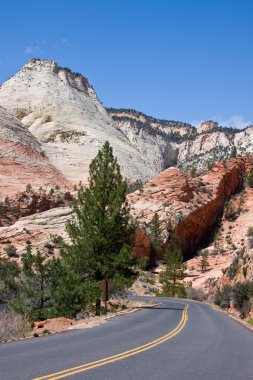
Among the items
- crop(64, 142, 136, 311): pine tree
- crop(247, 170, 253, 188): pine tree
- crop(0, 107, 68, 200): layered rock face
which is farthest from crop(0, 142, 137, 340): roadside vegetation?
crop(247, 170, 253, 188): pine tree

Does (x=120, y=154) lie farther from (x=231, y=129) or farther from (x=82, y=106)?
(x=231, y=129)

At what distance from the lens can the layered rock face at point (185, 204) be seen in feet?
207

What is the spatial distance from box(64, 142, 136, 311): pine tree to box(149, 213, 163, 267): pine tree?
33.1 metres

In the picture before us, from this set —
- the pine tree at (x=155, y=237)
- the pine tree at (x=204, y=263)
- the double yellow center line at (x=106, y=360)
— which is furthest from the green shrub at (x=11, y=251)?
the double yellow center line at (x=106, y=360)

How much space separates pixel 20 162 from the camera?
7356 cm

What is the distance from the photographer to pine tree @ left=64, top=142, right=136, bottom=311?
24.0m

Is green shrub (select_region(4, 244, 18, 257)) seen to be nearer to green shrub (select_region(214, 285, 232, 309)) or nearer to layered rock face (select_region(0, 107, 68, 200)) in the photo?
layered rock face (select_region(0, 107, 68, 200))

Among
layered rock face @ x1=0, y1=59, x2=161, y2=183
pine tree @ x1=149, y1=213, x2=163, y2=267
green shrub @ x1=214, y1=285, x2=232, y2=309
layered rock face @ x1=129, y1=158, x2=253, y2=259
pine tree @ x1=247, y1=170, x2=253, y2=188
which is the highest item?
layered rock face @ x1=0, y1=59, x2=161, y2=183

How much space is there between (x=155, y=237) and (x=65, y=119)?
4776cm

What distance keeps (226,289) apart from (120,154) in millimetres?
60661

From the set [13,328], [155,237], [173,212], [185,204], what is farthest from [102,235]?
[185,204]

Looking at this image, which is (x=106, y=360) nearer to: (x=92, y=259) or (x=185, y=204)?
(x=92, y=259)

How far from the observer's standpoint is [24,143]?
258 feet

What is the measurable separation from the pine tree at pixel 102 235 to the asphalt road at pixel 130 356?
9699mm
